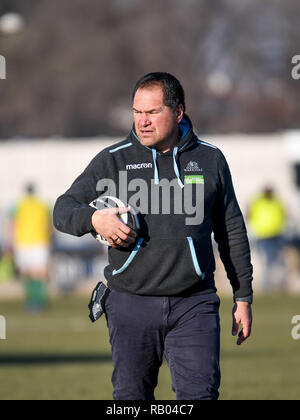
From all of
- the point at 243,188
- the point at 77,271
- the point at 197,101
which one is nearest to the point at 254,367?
the point at 77,271

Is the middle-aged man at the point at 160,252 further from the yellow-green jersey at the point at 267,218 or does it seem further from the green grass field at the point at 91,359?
the yellow-green jersey at the point at 267,218

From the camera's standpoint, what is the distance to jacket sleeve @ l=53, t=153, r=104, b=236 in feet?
21.6

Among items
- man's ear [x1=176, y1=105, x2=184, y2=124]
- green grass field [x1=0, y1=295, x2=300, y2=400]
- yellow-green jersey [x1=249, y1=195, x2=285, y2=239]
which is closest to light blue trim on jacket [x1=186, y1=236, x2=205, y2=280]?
man's ear [x1=176, y1=105, x2=184, y2=124]

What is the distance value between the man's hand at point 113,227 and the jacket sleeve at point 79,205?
0.24 ft

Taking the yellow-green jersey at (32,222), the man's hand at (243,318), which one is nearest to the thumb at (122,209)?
the man's hand at (243,318)

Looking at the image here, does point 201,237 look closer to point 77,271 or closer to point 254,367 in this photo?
point 254,367

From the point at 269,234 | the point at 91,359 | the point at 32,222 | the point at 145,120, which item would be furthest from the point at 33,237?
the point at 145,120

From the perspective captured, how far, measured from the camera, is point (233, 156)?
99.4 feet

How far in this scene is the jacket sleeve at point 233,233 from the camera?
6926 mm

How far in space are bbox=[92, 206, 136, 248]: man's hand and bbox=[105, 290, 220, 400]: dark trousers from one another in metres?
0.41

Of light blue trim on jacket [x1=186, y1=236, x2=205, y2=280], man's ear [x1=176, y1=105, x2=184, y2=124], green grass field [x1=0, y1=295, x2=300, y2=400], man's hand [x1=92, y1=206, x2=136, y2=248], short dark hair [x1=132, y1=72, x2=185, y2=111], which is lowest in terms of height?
green grass field [x1=0, y1=295, x2=300, y2=400]

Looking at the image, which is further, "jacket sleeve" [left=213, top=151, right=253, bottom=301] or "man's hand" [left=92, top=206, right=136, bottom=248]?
"jacket sleeve" [left=213, top=151, right=253, bottom=301]

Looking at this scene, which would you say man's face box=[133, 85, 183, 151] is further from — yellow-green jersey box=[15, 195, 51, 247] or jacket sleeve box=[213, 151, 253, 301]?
yellow-green jersey box=[15, 195, 51, 247]

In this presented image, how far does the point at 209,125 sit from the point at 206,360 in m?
47.0
